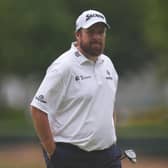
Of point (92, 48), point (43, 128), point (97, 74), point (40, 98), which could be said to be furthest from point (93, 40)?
point (43, 128)

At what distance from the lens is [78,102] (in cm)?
617

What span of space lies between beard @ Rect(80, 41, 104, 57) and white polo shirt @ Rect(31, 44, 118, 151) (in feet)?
0.18

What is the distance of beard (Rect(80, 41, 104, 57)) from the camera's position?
6.16 metres

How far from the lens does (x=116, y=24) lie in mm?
39375

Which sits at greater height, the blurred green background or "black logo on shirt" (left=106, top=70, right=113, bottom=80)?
"black logo on shirt" (left=106, top=70, right=113, bottom=80)

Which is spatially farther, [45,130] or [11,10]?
[11,10]

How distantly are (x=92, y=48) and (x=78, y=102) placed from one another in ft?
1.31

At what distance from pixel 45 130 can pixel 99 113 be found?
0.41 meters

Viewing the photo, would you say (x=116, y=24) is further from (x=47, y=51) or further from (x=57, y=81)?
(x=57, y=81)

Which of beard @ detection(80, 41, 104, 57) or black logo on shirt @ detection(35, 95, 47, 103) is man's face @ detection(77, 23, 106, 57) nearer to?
beard @ detection(80, 41, 104, 57)

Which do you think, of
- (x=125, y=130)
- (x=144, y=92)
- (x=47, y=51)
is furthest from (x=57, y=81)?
(x=144, y=92)

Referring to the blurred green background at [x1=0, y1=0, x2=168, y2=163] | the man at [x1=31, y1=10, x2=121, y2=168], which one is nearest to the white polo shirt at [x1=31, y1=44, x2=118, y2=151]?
the man at [x1=31, y1=10, x2=121, y2=168]

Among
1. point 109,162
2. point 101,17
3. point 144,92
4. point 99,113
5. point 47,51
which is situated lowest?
point 144,92

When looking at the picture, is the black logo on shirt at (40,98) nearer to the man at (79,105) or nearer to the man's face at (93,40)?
the man at (79,105)
